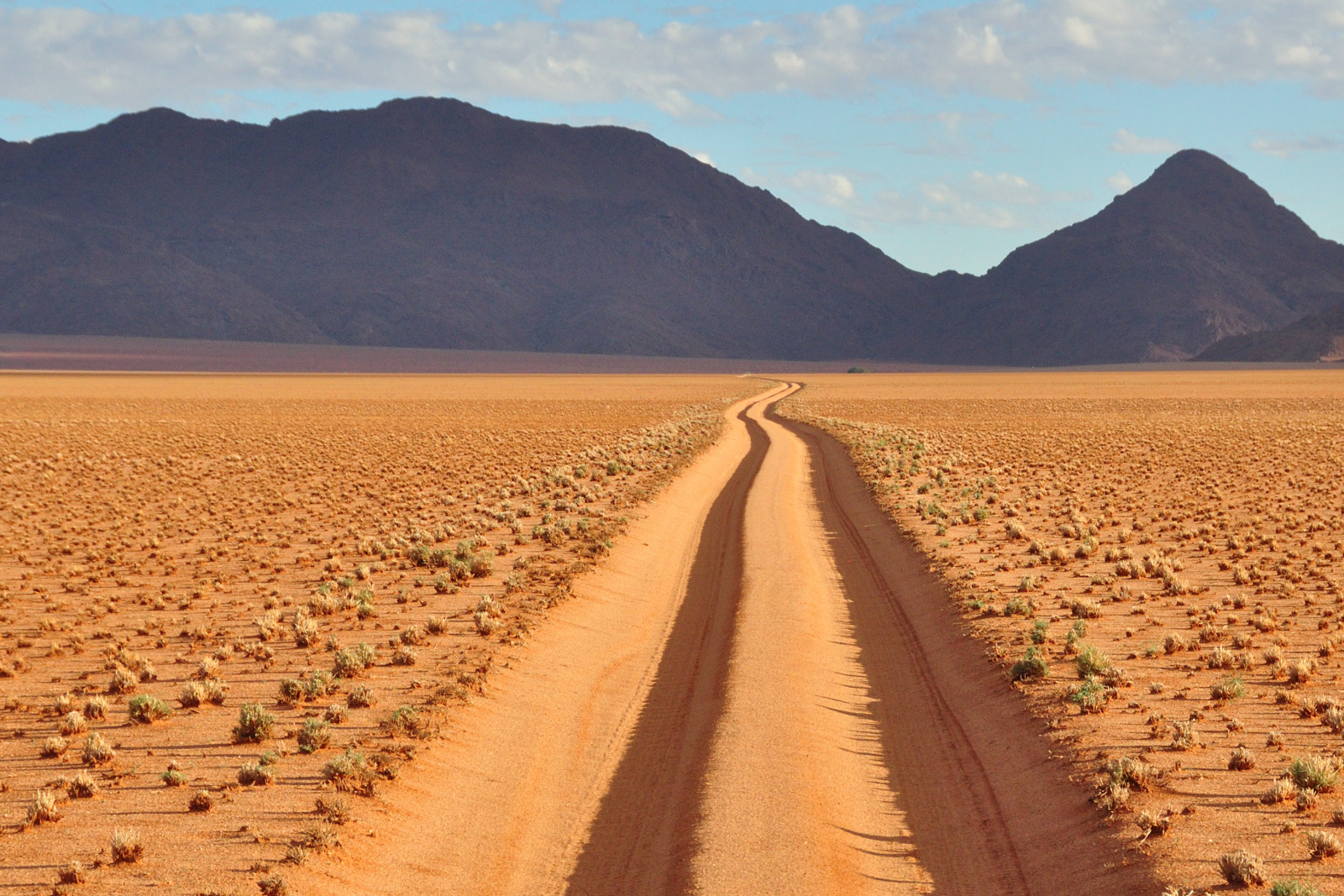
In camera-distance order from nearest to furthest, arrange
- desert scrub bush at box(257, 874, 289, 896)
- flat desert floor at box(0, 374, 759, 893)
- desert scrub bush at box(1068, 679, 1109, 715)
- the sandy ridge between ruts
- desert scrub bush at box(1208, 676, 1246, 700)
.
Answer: desert scrub bush at box(257, 874, 289, 896) → the sandy ridge between ruts → flat desert floor at box(0, 374, 759, 893) → desert scrub bush at box(1068, 679, 1109, 715) → desert scrub bush at box(1208, 676, 1246, 700)

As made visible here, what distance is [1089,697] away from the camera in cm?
1023

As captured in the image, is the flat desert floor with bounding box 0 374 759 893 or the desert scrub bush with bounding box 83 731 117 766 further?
the desert scrub bush with bounding box 83 731 117 766

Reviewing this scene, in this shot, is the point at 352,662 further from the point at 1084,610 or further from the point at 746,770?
the point at 1084,610

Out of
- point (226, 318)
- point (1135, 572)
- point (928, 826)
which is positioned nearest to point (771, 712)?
point (928, 826)

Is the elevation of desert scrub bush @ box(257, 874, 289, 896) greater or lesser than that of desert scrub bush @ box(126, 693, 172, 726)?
lesser

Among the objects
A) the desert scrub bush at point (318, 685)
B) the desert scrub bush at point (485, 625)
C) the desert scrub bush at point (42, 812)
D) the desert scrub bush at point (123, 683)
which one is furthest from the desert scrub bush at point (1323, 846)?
the desert scrub bush at point (123, 683)

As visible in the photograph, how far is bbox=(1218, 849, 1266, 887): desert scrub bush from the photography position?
22.1 feet

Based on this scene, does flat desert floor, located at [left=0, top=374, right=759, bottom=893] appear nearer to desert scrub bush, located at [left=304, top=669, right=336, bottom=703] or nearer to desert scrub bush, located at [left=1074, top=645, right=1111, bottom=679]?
desert scrub bush, located at [left=304, top=669, right=336, bottom=703]

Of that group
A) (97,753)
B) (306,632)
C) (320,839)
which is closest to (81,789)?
(97,753)

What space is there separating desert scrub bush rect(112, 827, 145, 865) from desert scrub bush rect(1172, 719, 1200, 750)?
7789mm

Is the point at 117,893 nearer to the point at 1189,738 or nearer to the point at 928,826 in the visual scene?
the point at 928,826

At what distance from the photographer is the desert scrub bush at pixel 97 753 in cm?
905

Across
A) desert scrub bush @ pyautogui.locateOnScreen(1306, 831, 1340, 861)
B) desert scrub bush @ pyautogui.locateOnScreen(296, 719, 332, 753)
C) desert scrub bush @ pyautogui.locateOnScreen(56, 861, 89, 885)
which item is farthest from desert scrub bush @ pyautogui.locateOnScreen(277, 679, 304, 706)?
desert scrub bush @ pyautogui.locateOnScreen(1306, 831, 1340, 861)

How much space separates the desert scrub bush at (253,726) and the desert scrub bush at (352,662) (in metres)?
1.74
